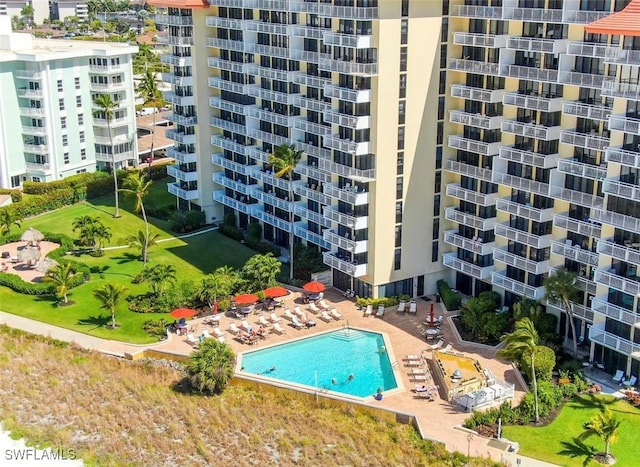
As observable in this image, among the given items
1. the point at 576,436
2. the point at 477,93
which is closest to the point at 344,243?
the point at 477,93

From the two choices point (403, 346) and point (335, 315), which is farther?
point (335, 315)

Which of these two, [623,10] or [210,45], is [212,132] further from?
[623,10]

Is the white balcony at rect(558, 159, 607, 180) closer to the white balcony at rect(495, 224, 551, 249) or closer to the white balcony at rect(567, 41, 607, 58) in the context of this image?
the white balcony at rect(495, 224, 551, 249)

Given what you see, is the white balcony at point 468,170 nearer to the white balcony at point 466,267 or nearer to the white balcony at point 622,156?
the white balcony at point 466,267

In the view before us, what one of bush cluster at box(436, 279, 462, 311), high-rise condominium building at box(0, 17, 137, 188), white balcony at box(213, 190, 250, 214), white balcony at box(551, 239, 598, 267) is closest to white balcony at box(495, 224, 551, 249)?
white balcony at box(551, 239, 598, 267)

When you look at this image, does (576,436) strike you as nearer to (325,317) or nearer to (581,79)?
(325,317)

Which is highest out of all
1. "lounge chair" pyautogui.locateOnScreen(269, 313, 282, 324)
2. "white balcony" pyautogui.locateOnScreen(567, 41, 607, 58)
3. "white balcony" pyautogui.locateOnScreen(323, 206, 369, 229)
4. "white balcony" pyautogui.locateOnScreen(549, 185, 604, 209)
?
"white balcony" pyautogui.locateOnScreen(567, 41, 607, 58)

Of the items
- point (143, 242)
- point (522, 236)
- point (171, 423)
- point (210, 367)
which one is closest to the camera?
point (171, 423)
